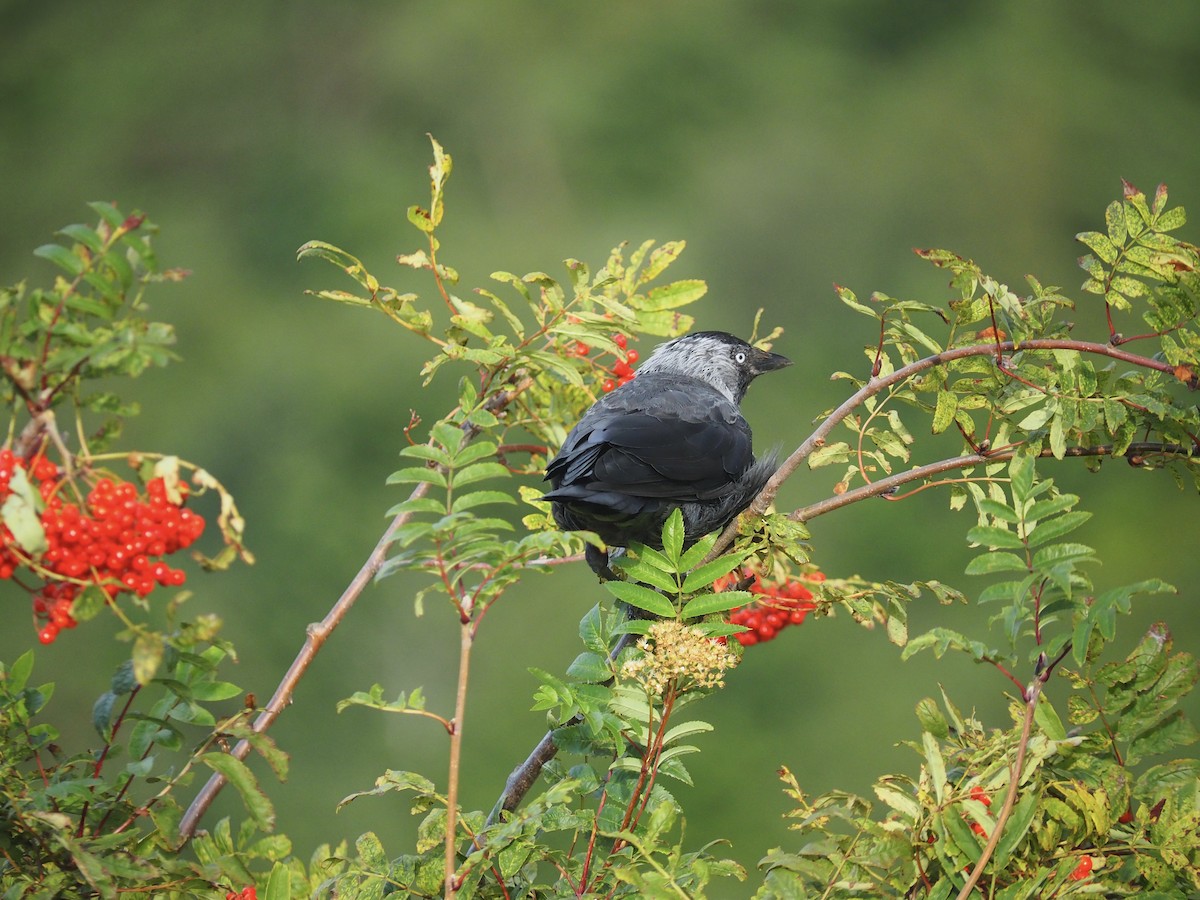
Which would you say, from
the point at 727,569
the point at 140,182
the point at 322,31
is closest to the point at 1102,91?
the point at 322,31

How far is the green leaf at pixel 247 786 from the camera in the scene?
2.48ft

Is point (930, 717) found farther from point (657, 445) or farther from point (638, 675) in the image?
point (657, 445)

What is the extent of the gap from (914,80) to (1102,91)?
673mm

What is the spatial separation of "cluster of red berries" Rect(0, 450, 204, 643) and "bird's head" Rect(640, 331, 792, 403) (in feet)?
4.00

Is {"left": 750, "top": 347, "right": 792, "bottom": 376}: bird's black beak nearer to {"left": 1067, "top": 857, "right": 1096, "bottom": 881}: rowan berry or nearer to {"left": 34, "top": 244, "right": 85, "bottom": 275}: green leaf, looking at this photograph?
{"left": 1067, "top": 857, "right": 1096, "bottom": 881}: rowan berry

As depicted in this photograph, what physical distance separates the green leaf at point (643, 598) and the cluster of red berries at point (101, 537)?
353 mm

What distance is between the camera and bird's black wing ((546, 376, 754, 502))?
134 centimetres

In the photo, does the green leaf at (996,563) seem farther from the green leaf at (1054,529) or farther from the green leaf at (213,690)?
the green leaf at (213,690)

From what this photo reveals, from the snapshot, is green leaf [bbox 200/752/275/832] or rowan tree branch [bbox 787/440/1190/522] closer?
green leaf [bbox 200/752/275/832]

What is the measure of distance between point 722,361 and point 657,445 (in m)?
0.55

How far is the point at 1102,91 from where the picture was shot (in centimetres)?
406

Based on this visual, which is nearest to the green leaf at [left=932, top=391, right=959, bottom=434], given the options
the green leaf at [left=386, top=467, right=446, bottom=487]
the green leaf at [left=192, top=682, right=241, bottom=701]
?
the green leaf at [left=386, top=467, right=446, bottom=487]

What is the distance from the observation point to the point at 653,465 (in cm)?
138

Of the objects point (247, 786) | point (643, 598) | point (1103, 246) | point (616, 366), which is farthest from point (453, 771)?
point (616, 366)
